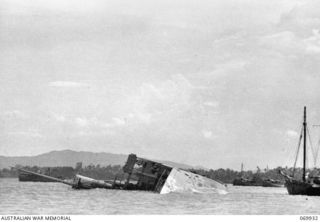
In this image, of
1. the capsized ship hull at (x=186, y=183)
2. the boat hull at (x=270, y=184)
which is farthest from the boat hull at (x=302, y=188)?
the boat hull at (x=270, y=184)

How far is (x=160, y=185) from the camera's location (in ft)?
170

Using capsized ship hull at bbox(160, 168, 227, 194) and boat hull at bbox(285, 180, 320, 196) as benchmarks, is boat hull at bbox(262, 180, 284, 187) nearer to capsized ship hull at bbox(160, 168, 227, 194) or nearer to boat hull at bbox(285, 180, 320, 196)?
boat hull at bbox(285, 180, 320, 196)

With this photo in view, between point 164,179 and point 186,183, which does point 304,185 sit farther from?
point 164,179

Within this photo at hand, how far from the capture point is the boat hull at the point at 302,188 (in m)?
61.9

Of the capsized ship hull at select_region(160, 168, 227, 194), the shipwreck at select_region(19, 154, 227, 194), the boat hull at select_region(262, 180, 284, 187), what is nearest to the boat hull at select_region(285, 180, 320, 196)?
the shipwreck at select_region(19, 154, 227, 194)

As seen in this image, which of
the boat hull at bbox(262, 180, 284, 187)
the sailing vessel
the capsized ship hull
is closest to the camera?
the capsized ship hull

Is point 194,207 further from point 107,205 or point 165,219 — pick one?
point 165,219

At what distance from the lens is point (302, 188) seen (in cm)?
6319

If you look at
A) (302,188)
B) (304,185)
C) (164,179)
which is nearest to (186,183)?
(164,179)

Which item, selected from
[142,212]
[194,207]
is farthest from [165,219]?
[194,207]

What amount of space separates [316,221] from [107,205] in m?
18.7

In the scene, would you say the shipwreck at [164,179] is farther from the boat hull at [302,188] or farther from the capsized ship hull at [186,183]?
the boat hull at [302,188]

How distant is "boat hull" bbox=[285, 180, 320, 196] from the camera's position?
61.9 m

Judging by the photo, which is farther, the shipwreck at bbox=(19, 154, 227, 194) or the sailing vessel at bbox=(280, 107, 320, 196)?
the sailing vessel at bbox=(280, 107, 320, 196)
